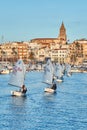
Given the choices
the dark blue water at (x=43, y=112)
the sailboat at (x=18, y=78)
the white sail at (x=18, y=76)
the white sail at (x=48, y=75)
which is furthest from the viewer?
the white sail at (x=48, y=75)

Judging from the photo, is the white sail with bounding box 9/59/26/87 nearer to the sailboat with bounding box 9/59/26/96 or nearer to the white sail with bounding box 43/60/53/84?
the sailboat with bounding box 9/59/26/96

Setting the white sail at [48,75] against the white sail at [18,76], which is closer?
the white sail at [18,76]

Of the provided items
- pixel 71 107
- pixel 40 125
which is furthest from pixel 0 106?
pixel 40 125

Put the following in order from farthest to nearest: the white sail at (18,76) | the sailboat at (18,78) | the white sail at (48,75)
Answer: the white sail at (48,75) → the white sail at (18,76) → the sailboat at (18,78)

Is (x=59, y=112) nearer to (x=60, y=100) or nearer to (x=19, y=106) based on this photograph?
(x=19, y=106)

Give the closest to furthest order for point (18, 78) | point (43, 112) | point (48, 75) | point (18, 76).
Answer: point (43, 112), point (18, 78), point (18, 76), point (48, 75)

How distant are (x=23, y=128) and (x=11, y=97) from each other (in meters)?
23.3

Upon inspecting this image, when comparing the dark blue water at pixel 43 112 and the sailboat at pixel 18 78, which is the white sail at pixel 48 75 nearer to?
the dark blue water at pixel 43 112

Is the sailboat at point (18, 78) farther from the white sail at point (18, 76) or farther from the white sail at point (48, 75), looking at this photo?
the white sail at point (48, 75)

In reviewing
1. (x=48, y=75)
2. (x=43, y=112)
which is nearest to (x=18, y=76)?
(x=48, y=75)

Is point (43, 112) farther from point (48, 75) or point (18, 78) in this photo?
point (48, 75)

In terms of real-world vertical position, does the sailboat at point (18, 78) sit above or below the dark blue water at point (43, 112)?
above

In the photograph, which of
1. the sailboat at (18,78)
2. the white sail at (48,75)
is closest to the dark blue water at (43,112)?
the sailboat at (18,78)

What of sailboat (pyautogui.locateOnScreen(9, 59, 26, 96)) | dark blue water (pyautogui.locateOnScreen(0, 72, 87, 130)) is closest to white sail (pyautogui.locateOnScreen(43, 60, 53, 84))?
dark blue water (pyautogui.locateOnScreen(0, 72, 87, 130))
